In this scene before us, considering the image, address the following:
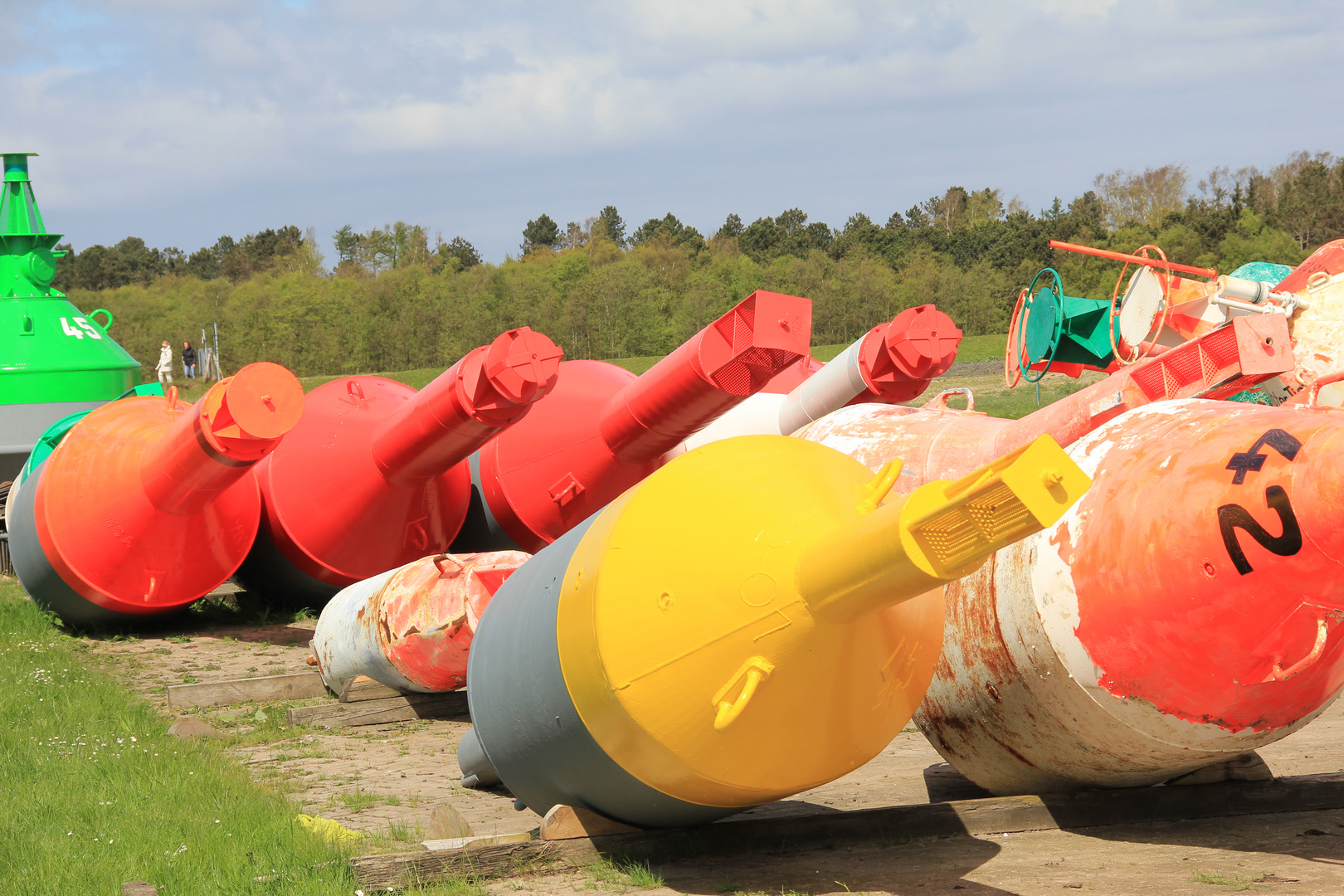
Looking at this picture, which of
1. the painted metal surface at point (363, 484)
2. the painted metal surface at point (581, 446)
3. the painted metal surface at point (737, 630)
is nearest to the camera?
the painted metal surface at point (737, 630)

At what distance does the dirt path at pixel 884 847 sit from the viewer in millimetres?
3926

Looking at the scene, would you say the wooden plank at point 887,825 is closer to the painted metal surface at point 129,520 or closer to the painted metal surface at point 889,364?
the painted metal surface at point 889,364

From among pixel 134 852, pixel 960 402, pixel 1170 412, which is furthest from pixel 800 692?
pixel 960 402

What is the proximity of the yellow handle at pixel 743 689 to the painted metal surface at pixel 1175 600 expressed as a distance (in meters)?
1.15

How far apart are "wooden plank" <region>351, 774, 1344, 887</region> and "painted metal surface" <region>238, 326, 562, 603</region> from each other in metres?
4.19

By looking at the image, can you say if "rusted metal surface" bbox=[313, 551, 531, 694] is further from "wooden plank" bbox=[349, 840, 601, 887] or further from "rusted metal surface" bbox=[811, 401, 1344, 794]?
"rusted metal surface" bbox=[811, 401, 1344, 794]

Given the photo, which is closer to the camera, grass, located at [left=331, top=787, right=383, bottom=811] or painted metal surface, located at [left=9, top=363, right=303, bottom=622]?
grass, located at [left=331, top=787, right=383, bottom=811]

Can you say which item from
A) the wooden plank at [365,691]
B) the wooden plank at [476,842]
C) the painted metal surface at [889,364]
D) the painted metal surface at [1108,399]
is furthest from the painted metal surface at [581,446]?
the wooden plank at [476,842]

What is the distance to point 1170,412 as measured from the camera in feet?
13.3

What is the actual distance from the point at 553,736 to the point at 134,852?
1.60 metres

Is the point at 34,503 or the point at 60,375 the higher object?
the point at 60,375

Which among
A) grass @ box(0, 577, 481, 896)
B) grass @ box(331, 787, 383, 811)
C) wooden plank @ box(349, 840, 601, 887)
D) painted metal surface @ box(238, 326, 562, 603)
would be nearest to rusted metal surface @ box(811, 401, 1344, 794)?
wooden plank @ box(349, 840, 601, 887)

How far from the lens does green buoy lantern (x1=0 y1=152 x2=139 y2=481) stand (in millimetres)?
12227

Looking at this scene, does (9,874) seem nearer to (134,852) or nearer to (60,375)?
(134,852)
